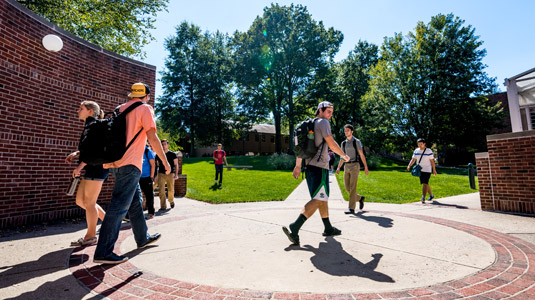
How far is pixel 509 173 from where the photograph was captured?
235 inches

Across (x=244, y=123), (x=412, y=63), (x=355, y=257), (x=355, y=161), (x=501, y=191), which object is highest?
(x=412, y=63)

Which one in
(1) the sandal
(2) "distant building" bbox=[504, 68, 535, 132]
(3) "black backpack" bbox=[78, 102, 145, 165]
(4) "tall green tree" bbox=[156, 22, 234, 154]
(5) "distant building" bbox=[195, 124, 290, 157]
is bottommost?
(1) the sandal

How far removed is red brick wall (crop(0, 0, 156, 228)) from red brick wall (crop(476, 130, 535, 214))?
29.3 feet

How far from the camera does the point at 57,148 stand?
229 inches

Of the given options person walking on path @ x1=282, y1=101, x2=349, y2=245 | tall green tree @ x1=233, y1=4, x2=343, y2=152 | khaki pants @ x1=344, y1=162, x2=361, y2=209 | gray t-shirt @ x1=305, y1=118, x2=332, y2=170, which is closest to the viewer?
person walking on path @ x1=282, y1=101, x2=349, y2=245

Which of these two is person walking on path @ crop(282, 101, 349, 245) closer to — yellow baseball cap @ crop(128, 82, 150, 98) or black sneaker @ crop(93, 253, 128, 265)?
black sneaker @ crop(93, 253, 128, 265)

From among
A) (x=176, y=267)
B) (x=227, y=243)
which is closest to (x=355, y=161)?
(x=227, y=243)

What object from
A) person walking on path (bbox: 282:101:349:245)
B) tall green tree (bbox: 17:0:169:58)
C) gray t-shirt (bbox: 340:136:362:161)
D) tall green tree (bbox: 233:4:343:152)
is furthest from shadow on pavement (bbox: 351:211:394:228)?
tall green tree (bbox: 233:4:343:152)

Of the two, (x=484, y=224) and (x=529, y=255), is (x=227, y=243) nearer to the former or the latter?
(x=529, y=255)

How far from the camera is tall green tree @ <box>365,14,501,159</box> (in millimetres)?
25859

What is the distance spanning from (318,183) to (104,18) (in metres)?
16.9

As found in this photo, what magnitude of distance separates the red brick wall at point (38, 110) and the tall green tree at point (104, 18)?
32.5ft

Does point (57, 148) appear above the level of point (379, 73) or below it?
below

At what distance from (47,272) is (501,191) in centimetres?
815
